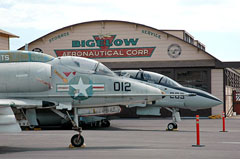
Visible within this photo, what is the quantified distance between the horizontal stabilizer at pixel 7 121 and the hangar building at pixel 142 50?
860 inches

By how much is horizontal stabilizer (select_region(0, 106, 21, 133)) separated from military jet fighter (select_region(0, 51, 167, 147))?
0.82 metres

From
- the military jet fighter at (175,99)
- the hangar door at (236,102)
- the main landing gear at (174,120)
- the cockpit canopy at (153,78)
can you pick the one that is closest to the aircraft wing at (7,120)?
the military jet fighter at (175,99)

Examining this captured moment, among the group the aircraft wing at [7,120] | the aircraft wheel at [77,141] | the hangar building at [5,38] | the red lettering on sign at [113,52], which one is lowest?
the aircraft wheel at [77,141]

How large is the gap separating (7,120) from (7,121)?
26mm

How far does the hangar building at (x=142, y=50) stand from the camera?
30828 millimetres

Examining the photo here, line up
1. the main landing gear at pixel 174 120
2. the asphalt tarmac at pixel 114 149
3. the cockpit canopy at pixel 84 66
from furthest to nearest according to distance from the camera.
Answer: the main landing gear at pixel 174 120
the cockpit canopy at pixel 84 66
the asphalt tarmac at pixel 114 149

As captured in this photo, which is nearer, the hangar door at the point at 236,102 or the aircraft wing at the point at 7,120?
the aircraft wing at the point at 7,120

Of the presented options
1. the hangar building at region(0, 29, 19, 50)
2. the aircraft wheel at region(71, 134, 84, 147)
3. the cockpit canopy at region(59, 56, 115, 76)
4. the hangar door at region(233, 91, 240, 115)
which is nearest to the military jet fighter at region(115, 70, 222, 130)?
the cockpit canopy at region(59, 56, 115, 76)

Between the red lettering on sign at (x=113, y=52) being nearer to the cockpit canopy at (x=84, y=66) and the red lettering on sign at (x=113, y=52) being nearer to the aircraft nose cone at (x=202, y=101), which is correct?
the aircraft nose cone at (x=202, y=101)

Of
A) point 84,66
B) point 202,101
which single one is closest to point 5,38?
point 202,101

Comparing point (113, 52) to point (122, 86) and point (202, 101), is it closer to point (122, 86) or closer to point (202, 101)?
point (202, 101)

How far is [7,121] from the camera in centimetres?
1031

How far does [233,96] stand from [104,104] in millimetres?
27503

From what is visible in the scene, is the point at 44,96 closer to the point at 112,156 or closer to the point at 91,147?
the point at 91,147
